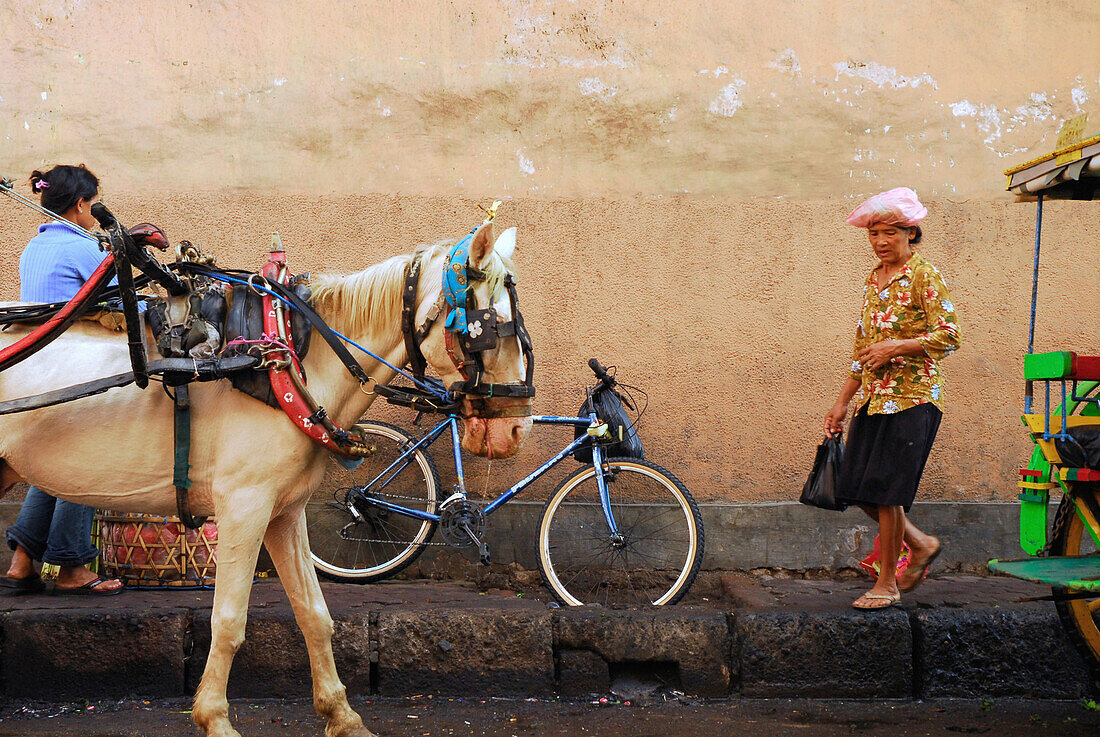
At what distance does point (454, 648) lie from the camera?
4129mm

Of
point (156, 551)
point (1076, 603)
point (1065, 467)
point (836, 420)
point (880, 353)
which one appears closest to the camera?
point (1065, 467)

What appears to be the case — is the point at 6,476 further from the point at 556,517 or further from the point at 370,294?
the point at 556,517

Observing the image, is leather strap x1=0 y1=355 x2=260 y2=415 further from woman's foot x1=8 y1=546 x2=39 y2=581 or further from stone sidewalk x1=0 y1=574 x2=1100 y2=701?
woman's foot x1=8 y1=546 x2=39 y2=581

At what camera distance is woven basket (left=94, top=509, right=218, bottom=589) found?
4641 mm

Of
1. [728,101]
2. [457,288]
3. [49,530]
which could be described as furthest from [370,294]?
[728,101]

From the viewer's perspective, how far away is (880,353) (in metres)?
4.07

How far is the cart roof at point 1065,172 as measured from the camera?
135 inches

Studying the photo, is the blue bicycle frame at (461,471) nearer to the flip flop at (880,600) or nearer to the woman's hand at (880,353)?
the flip flop at (880,600)

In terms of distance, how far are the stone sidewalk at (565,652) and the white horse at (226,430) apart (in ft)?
3.41

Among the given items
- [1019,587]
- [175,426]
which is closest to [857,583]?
[1019,587]

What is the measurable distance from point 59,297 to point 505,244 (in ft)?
6.92

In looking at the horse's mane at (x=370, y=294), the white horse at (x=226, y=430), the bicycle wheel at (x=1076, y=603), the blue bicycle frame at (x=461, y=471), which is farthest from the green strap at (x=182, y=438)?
the bicycle wheel at (x=1076, y=603)

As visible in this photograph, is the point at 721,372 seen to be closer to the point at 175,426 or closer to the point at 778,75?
the point at 778,75


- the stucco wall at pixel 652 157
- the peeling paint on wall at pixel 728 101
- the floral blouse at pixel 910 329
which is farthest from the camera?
the peeling paint on wall at pixel 728 101
